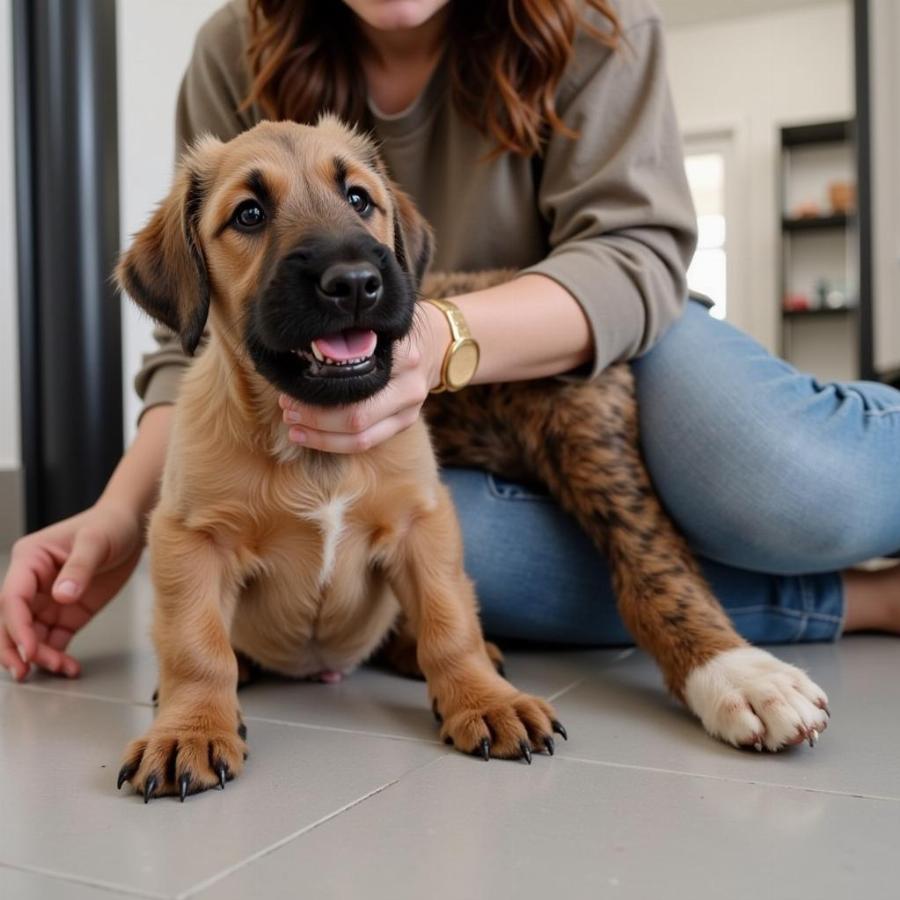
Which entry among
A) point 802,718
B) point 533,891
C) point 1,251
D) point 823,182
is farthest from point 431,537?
point 823,182

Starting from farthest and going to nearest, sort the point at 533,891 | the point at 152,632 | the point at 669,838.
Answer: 1. the point at 152,632
2. the point at 669,838
3. the point at 533,891

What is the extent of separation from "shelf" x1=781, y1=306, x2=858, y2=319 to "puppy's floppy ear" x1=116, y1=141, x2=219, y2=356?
26.7 ft

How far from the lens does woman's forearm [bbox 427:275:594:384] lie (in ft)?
5.59

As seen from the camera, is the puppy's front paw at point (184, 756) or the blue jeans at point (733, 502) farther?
the blue jeans at point (733, 502)

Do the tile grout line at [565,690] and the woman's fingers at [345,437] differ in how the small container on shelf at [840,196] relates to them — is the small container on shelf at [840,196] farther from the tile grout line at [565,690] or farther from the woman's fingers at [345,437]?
the woman's fingers at [345,437]

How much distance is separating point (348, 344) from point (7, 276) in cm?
262

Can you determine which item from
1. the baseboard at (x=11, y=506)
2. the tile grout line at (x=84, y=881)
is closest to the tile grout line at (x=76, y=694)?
the tile grout line at (x=84, y=881)

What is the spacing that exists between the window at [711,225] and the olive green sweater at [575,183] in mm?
7891

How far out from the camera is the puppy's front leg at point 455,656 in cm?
136

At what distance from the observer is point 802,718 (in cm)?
135

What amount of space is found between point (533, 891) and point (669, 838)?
0.62 feet

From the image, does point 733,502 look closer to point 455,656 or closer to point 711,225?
point 455,656

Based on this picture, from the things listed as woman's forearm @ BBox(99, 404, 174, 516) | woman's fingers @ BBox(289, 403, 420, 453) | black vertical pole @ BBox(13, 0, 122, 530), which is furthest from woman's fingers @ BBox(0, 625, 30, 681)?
black vertical pole @ BBox(13, 0, 122, 530)

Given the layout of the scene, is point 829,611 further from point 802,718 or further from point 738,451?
point 802,718
